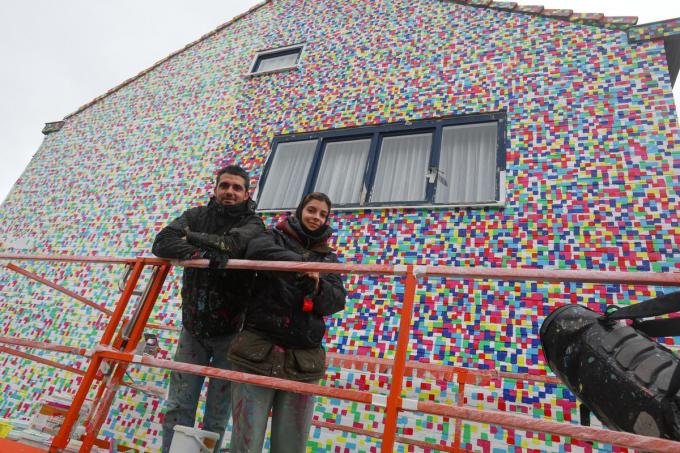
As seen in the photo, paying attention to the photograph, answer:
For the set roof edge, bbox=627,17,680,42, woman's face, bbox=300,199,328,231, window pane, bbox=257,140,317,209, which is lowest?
woman's face, bbox=300,199,328,231

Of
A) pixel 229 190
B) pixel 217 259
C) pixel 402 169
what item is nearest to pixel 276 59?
pixel 402 169

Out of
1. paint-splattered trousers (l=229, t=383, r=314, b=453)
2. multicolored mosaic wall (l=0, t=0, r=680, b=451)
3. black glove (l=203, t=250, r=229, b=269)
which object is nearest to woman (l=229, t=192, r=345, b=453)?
paint-splattered trousers (l=229, t=383, r=314, b=453)

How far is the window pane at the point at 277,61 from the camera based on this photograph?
630cm

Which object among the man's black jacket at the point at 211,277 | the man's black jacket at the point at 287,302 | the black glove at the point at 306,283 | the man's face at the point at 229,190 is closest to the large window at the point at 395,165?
the man's face at the point at 229,190

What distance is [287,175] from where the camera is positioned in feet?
16.7

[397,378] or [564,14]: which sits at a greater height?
[564,14]

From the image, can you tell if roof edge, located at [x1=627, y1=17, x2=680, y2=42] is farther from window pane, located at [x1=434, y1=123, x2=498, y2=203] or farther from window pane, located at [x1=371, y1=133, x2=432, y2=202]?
window pane, located at [x1=371, y1=133, x2=432, y2=202]

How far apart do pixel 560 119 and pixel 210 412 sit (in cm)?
388

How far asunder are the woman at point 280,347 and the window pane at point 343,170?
2.28 meters

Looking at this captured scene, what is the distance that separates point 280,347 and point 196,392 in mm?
747

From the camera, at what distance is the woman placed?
6.66ft

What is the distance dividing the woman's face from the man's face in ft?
1.77

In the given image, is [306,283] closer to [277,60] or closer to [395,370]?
[395,370]

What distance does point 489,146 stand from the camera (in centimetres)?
425
